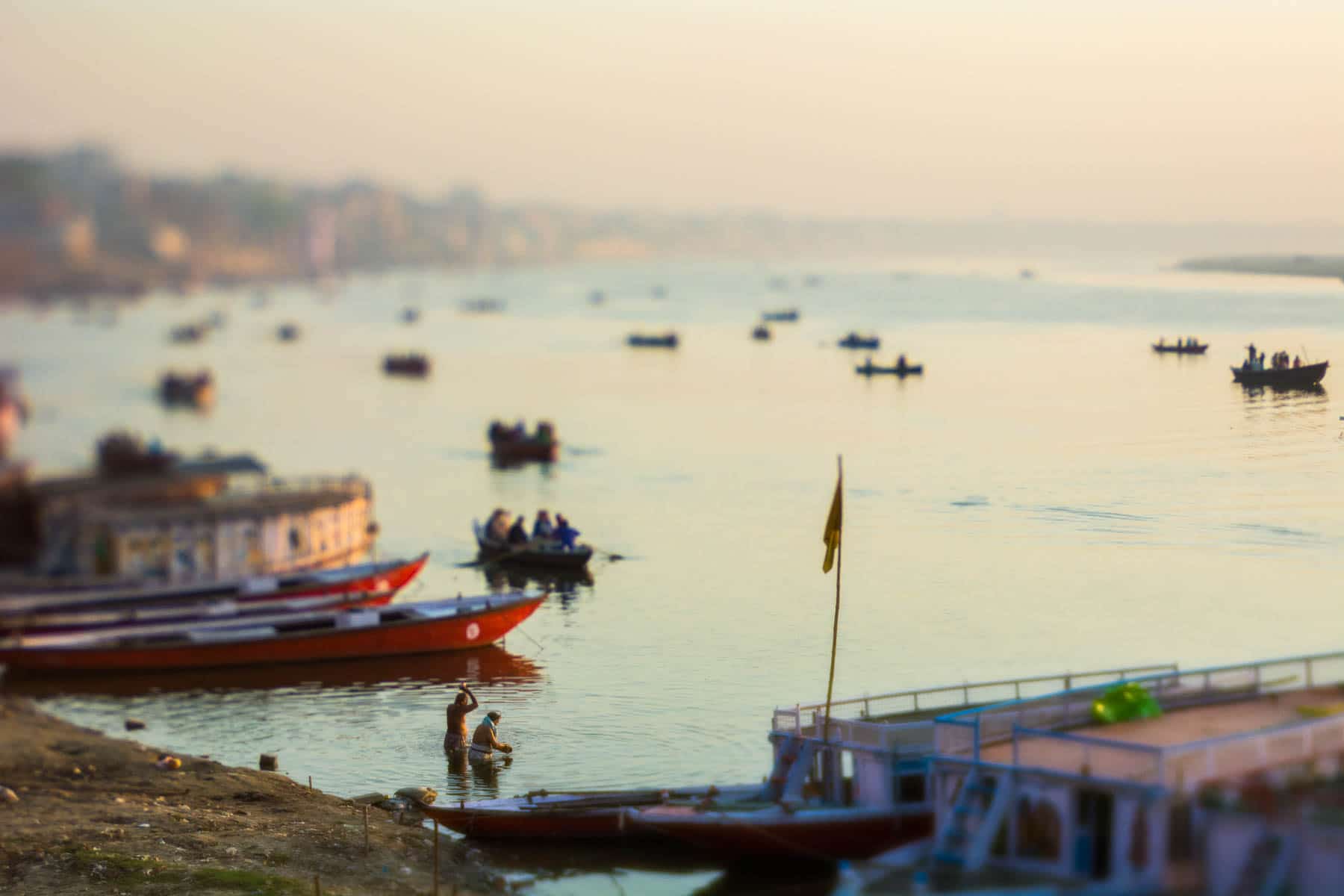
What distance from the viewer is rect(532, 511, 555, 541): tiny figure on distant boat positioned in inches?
1427

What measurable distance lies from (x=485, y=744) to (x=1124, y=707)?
391 inches

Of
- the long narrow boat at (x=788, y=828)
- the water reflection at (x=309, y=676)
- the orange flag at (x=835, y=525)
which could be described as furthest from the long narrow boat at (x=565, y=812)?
the water reflection at (x=309, y=676)

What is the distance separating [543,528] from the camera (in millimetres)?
36562

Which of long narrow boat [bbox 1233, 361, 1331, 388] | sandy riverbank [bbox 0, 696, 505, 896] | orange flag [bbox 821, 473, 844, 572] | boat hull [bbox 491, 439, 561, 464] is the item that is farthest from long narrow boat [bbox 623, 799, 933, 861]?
boat hull [bbox 491, 439, 561, 464]

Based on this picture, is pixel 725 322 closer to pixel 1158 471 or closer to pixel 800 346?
pixel 800 346

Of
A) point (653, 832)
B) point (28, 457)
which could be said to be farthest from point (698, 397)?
point (653, 832)

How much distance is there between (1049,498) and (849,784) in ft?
25.3

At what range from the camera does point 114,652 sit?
92.3ft

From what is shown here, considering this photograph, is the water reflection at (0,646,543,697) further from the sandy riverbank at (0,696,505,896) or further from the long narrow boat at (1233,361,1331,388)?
the long narrow boat at (1233,361,1331,388)

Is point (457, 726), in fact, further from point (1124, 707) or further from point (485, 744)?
point (1124, 707)

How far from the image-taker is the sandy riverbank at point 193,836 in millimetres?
14648

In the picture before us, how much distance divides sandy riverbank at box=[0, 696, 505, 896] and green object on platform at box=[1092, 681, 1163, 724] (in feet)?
21.8

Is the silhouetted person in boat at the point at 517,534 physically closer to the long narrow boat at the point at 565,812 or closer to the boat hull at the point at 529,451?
the boat hull at the point at 529,451

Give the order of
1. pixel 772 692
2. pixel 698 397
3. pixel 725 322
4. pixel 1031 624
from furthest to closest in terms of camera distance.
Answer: pixel 725 322 → pixel 698 397 → pixel 1031 624 → pixel 772 692
